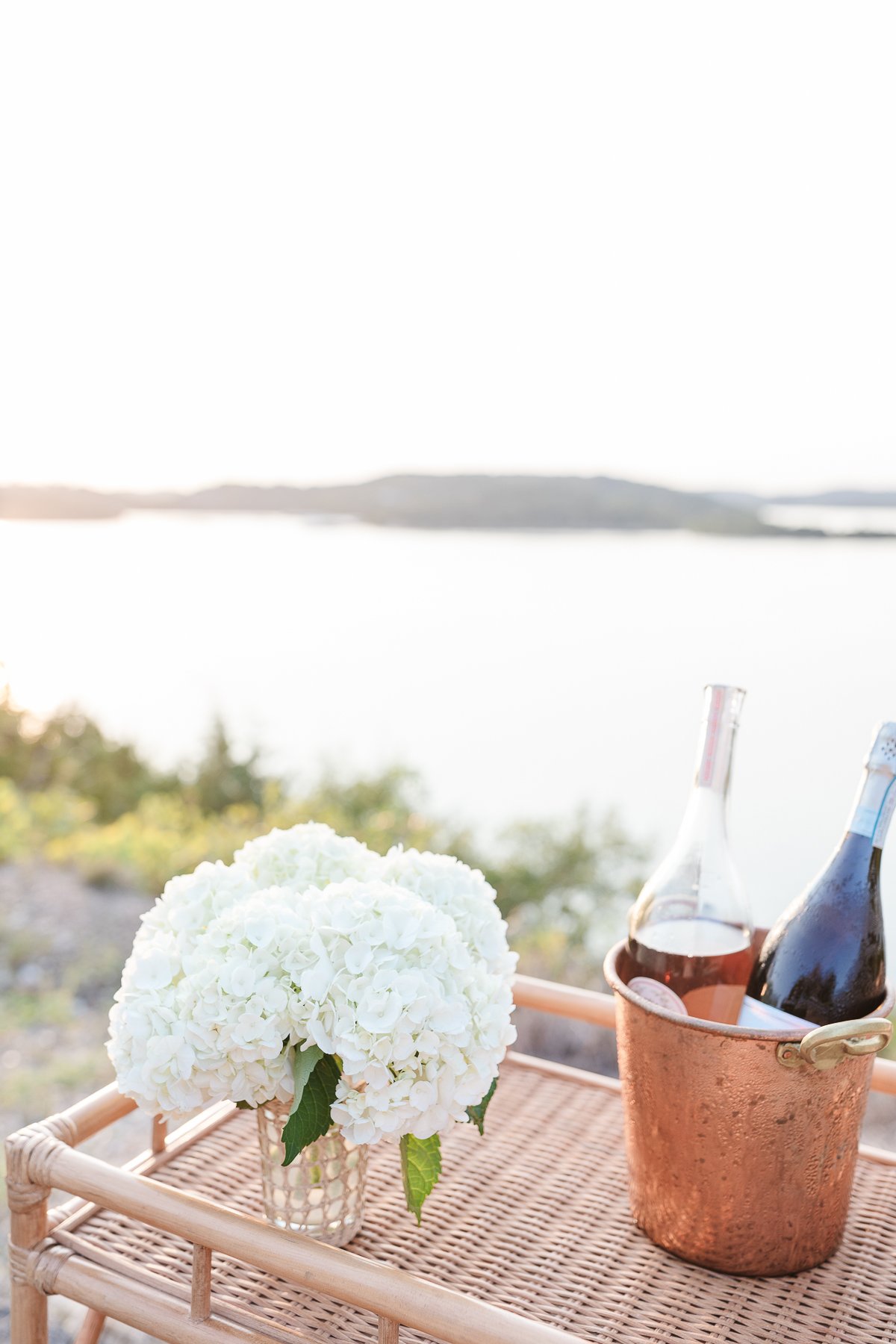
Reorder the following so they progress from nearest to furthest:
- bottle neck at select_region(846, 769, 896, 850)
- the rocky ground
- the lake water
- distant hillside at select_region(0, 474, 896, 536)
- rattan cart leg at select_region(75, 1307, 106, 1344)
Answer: bottle neck at select_region(846, 769, 896, 850) → rattan cart leg at select_region(75, 1307, 106, 1344) → the rocky ground → the lake water → distant hillside at select_region(0, 474, 896, 536)

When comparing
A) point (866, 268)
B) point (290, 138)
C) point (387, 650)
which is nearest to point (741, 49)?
point (866, 268)

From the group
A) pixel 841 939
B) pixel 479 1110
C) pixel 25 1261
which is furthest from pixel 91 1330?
pixel 841 939

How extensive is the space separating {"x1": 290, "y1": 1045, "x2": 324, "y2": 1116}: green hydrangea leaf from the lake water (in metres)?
1.43

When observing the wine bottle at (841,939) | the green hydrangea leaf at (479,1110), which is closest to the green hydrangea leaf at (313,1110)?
the green hydrangea leaf at (479,1110)

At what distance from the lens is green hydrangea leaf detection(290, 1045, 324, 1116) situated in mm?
573

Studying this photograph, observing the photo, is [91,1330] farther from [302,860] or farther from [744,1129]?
[744,1129]

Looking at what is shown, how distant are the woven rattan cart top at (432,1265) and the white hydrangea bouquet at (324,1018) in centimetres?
7

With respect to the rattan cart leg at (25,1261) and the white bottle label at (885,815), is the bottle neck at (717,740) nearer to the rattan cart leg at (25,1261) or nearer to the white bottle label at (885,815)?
the white bottle label at (885,815)

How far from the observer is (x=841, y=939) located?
0.71 metres

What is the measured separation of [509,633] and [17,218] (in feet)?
5.28

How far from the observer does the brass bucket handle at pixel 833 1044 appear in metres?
0.60

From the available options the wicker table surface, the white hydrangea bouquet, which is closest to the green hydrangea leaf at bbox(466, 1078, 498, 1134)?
the white hydrangea bouquet

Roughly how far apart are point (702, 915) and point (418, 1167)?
0.28m

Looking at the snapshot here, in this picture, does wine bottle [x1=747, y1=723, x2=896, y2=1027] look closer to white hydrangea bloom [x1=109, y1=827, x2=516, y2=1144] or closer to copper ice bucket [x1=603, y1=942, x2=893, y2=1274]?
copper ice bucket [x1=603, y1=942, x2=893, y2=1274]
